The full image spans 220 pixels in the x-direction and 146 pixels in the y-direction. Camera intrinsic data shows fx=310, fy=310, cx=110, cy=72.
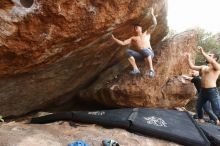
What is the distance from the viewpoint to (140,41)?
820 centimetres

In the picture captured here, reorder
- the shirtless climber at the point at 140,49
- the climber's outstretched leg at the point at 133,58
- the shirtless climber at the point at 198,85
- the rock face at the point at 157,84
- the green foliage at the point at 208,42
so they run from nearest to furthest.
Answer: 1. the shirtless climber at the point at 140,49
2. the climber's outstretched leg at the point at 133,58
3. the rock face at the point at 157,84
4. the shirtless climber at the point at 198,85
5. the green foliage at the point at 208,42

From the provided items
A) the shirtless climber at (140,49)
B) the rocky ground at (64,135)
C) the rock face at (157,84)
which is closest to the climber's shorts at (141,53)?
the shirtless climber at (140,49)

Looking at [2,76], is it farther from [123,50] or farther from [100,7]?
[123,50]

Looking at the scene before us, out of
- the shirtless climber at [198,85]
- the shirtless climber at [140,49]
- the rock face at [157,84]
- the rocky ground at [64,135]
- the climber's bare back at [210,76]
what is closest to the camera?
the rocky ground at [64,135]

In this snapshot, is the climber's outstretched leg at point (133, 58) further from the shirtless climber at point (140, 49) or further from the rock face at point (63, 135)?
the rock face at point (63, 135)

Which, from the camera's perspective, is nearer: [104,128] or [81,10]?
[81,10]

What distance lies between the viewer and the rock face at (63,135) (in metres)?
5.30

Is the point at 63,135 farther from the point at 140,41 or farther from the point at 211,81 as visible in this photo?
Result: the point at 211,81

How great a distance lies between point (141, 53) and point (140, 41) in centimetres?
39

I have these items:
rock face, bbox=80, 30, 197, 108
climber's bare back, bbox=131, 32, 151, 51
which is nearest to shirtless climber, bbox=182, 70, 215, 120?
rock face, bbox=80, 30, 197, 108

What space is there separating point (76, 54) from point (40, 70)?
925 mm

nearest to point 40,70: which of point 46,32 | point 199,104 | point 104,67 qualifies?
point 46,32

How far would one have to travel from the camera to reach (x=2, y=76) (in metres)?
6.73

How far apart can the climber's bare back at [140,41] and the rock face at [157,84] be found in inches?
27.3
